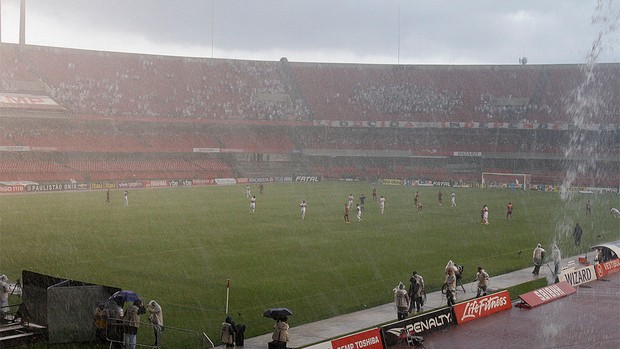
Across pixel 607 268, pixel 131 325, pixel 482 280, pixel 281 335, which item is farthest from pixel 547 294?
pixel 131 325

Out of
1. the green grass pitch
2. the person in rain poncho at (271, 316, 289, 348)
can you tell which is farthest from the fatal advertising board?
the person in rain poncho at (271, 316, 289, 348)

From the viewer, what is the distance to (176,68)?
86438mm

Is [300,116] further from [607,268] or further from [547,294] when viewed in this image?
[547,294]

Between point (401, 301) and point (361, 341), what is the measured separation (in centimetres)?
358

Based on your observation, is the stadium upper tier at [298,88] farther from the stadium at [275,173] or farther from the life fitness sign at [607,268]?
the life fitness sign at [607,268]

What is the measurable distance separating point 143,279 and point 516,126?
65.2 m

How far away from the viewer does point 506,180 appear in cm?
7925

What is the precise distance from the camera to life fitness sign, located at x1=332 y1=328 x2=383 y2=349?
51.5ft

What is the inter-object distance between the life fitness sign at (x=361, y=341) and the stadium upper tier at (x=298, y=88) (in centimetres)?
6140

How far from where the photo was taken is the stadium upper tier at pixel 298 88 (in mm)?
76812

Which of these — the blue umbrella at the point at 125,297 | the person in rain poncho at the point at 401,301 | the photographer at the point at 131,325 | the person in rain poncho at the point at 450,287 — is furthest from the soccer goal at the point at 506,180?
the photographer at the point at 131,325

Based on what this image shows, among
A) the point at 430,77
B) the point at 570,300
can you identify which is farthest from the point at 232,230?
the point at 430,77

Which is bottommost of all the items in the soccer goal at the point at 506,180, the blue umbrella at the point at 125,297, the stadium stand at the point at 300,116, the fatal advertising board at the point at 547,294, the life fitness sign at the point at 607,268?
the fatal advertising board at the point at 547,294

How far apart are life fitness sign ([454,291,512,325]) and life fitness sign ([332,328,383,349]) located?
13.6 feet
